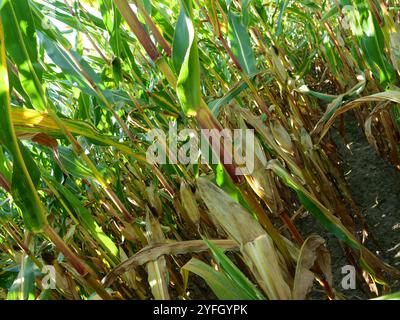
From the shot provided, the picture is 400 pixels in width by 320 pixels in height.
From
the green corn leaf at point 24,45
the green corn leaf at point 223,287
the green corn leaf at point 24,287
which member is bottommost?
the green corn leaf at point 223,287

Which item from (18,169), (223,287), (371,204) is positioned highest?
(371,204)

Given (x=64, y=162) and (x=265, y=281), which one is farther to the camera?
(x=64, y=162)

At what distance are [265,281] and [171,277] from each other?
25.2 inches

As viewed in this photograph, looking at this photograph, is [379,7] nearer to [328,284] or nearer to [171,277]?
[328,284]

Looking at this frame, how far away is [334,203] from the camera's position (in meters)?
1.09

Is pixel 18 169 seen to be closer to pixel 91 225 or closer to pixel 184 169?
pixel 91 225

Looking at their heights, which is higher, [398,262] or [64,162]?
[64,162]

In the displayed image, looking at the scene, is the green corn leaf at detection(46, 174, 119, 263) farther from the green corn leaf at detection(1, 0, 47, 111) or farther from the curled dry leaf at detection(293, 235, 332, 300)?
the curled dry leaf at detection(293, 235, 332, 300)

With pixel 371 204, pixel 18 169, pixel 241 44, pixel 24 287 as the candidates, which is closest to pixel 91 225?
pixel 24 287

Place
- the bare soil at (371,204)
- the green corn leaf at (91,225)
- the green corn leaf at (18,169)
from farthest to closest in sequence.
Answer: the bare soil at (371,204) → the green corn leaf at (91,225) → the green corn leaf at (18,169)

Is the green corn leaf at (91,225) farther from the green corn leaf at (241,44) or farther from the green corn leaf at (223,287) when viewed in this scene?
the green corn leaf at (241,44)

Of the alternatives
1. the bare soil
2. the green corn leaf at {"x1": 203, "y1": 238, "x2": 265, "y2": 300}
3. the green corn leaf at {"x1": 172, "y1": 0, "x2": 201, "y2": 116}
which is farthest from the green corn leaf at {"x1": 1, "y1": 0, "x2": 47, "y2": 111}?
the bare soil

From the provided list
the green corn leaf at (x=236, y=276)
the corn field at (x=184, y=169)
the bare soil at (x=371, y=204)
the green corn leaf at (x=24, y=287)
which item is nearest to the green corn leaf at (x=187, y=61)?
the corn field at (x=184, y=169)
